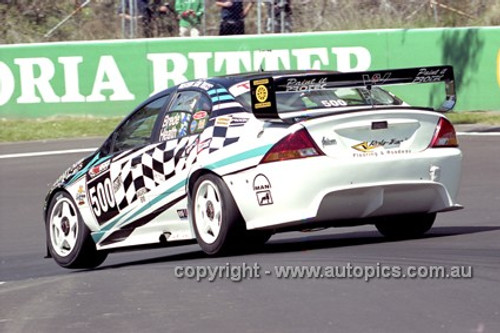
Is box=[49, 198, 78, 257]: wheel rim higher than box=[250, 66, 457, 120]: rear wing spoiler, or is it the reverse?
box=[250, 66, 457, 120]: rear wing spoiler

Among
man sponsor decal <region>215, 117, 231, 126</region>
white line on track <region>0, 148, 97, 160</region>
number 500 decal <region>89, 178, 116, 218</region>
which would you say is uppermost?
man sponsor decal <region>215, 117, 231, 126</region>

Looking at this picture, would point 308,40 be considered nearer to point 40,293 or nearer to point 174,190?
point 174,190

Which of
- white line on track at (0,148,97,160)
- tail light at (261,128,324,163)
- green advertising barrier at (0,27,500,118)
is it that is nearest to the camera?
→ tail light at (261,128,324,163)

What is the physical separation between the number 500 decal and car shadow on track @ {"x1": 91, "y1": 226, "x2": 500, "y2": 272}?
0.48m

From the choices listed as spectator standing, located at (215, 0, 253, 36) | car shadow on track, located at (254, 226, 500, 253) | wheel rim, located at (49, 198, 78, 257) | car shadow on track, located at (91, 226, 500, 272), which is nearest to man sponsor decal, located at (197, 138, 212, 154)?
car shadow on track, located at (91, 226, 500, 272)

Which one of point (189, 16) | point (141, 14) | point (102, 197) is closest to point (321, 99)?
point (102, 197)

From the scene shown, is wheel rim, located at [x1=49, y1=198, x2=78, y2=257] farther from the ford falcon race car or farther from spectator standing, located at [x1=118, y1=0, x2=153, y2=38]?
spectator standing, located at [x1=118, y1=0, x2=153, y2=38]

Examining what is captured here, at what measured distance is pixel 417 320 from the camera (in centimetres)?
613

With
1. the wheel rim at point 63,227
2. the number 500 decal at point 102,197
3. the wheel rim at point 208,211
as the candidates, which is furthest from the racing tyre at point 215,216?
the wheel rim at point 63,227

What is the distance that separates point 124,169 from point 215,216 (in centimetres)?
116

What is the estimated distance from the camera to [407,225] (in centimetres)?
961

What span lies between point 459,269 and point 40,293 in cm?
271

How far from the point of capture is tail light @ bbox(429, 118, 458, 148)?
8.91 meters

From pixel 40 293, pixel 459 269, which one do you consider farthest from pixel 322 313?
pixel 40 293
